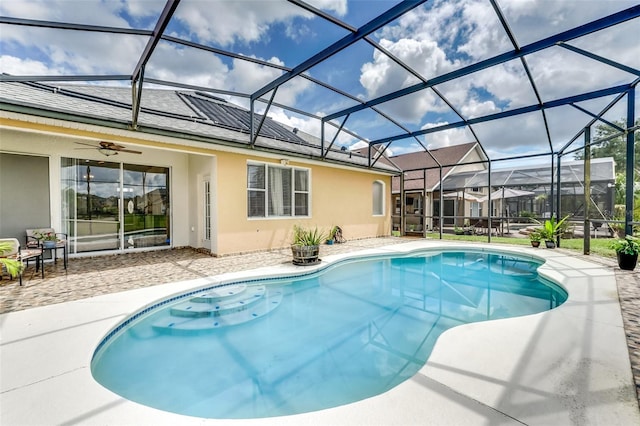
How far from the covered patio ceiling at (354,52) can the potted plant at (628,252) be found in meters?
2.65

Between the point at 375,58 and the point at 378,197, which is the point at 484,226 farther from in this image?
the point at 375,58

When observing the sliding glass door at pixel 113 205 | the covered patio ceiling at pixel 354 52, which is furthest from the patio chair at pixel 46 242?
the covered patio ceiling at pixel 354 52

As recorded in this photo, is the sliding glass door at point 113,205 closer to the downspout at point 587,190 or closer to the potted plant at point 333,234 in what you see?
the potted plant at point 333,234

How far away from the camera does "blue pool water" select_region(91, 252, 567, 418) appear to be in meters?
2.81

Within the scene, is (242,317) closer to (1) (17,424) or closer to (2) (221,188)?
(1) (17,424)

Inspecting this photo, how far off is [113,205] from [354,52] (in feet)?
26.6

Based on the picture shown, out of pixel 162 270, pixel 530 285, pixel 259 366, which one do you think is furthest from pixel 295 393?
pixel 530 285

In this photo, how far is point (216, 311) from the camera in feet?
15.1

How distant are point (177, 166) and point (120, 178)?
5.52 ft

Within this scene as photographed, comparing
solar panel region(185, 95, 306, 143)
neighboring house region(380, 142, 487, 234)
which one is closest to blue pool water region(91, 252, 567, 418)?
solar panel region(185, 95, 306, 143)

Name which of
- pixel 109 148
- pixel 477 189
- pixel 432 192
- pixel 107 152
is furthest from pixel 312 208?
pixel 477 189

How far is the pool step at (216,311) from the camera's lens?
4.16m

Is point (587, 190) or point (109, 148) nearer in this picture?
point (109, 148)

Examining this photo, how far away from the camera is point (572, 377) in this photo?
7.86 feet
